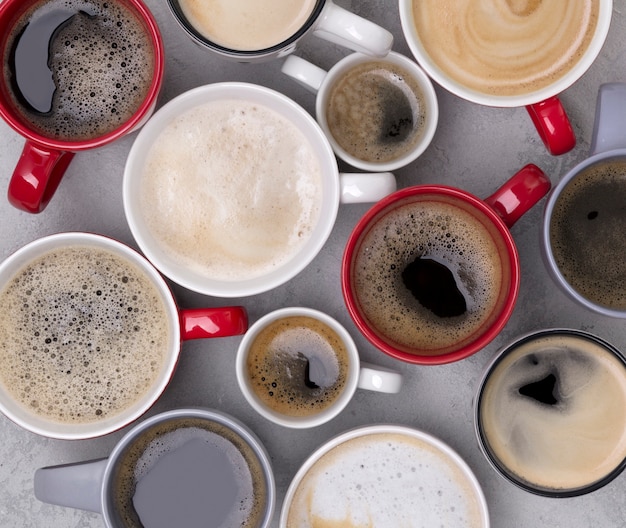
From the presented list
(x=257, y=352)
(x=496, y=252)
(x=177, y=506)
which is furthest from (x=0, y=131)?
(x=496, y=252)

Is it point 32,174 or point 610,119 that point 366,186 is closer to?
point 610,119

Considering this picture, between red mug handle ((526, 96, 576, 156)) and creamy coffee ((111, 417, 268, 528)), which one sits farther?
creamy coffee ((111, 417, 268, 528))

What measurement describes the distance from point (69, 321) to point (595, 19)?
1.14 metres

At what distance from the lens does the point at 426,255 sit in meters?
1.43

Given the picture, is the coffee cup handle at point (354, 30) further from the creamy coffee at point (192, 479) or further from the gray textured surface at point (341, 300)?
the creamy coffee at point (192, 479)

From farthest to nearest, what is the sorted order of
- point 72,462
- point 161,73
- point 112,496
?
point 72,462 → point 112,496 → point 161,73

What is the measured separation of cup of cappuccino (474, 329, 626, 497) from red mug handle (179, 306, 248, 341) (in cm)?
52

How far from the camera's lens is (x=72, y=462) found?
1594 millimetres

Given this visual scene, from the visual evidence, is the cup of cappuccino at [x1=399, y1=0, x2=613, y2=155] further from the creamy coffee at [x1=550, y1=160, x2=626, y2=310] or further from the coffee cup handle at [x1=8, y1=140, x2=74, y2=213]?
the coffee cup handle at [x1=8, y1=140, x2=74, y2=213]

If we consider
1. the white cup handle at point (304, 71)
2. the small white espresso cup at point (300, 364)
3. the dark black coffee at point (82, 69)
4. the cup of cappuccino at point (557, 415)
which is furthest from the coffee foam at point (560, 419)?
the dark black coffee at point (82, 69)

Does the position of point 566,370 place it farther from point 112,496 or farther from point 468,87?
point 112,496

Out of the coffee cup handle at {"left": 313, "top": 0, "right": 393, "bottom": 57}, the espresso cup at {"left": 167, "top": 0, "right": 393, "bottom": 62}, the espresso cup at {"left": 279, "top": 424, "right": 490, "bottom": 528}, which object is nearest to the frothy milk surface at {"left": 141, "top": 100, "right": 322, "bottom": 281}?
the espresso cup at {"left": 167, "top": 0, "right": 393, "bottom": 62}

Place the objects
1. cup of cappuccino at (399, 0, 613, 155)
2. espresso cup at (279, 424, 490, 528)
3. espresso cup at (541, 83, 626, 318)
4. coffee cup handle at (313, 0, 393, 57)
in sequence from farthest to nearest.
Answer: espresso cup at (279, 424, 490, 528), espresso cup at (541, 83, 626, 318), cup of cappuccino at (399, 0, 613, 155), coffee cup handle at (313, 0, 393, 57)

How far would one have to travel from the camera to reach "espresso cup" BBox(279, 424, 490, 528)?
1.55 m
